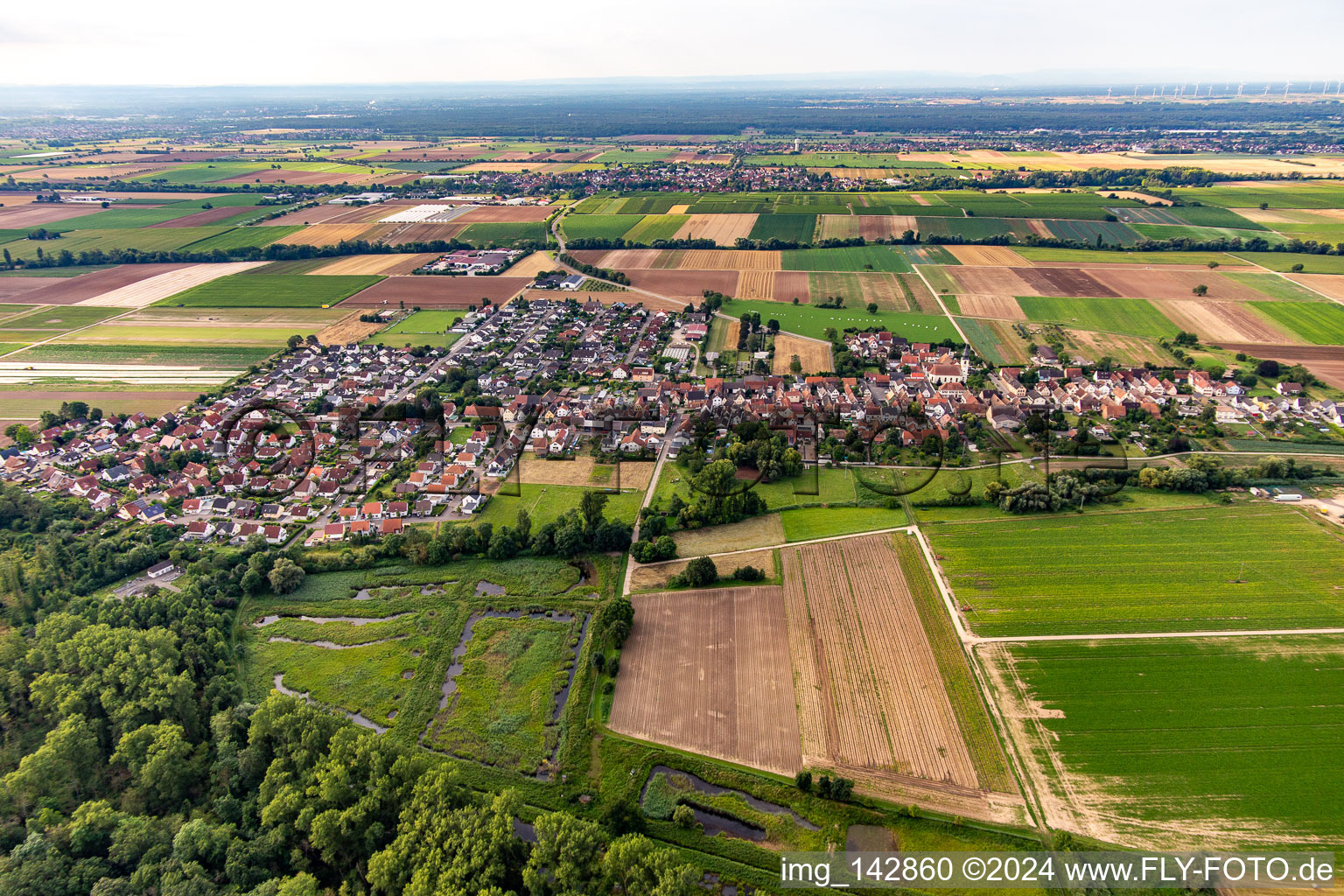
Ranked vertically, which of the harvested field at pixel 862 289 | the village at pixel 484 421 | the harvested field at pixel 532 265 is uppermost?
the harvested field at pixel 532 265

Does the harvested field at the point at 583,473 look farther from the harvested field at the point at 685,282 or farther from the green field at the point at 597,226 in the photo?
the green field at the point at 597,226

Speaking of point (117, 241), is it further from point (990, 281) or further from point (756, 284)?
point (990, 281)

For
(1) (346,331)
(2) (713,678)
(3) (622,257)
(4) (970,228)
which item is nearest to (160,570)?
(2) (713,678)

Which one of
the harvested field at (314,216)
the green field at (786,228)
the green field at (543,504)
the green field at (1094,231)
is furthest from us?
the harvested field at (314,216)

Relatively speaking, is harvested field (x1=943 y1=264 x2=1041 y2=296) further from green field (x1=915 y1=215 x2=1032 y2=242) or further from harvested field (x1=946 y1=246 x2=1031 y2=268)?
green field (x1=915 y1=215 x2=1032 y2=242)

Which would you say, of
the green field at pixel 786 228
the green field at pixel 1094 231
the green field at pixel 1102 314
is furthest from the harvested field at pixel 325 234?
the green field at pixel 1094 231

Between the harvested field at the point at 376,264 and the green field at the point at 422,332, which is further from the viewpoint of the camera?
the harvested field at the point at 376,264

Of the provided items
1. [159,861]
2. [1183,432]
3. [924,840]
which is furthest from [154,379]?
[1183,432]

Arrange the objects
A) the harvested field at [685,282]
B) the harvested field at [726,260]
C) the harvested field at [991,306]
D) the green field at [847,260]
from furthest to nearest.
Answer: the harvested field at [726,260]
the green field at [847,260]
the harvested field at [685,282]
the harvested field at [991,306]
